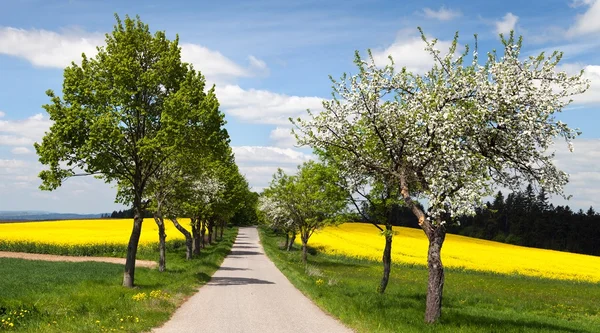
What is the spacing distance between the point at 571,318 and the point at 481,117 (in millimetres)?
16576

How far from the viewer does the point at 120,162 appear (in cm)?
2541

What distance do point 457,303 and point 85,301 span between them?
19.5 m

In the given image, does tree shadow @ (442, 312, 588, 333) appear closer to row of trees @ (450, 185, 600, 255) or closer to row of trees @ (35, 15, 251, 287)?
row of trees @ (35, 15, 251, 287)

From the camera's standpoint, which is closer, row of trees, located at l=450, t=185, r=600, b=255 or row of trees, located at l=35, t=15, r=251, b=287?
row of trees, located at l=35, t=15, r=251, b=287

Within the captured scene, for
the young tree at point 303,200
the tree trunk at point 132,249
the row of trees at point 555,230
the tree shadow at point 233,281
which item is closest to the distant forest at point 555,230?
the row of trees at point 555,230

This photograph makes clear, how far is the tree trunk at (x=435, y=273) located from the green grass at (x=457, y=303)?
0.43m

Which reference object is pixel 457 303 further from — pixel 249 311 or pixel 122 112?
pixel 122 112

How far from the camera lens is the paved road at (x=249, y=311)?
15.2 m

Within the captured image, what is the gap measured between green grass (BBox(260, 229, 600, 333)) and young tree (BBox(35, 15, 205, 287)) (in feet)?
33.2

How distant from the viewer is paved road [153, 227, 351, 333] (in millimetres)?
15164

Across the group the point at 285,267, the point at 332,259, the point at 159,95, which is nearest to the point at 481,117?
the point at 159,95

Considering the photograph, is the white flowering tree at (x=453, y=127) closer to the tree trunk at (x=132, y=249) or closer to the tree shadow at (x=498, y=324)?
the tree shadow at (x=498, y=324)

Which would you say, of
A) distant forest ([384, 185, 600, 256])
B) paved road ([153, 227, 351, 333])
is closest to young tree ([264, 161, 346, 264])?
paved road ([153, 227, 351, 333])

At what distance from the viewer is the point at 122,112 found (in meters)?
23.9
